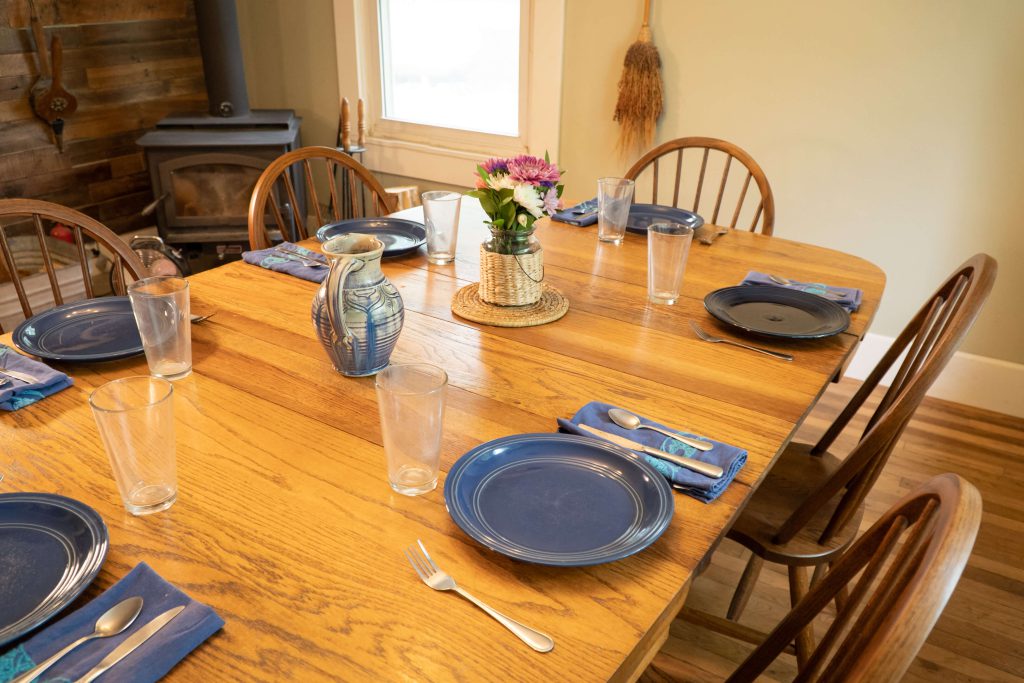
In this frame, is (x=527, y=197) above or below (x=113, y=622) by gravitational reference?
above

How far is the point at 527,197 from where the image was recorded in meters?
1.33

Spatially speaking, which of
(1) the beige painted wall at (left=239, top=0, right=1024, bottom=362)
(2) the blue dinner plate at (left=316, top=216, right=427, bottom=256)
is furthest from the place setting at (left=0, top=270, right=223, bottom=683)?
(1) the beige painted wall at (left=239, top=0, right=1024, bottom=362)

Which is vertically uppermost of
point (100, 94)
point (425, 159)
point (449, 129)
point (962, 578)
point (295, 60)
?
point (295, 60)

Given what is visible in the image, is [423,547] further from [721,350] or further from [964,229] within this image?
[964,229]

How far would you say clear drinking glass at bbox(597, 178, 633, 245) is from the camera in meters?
1.78

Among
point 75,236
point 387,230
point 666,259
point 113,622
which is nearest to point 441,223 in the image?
point 387,230

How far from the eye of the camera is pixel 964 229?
258cm

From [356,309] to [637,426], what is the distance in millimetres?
436

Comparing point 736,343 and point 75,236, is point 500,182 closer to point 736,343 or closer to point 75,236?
point 736,343

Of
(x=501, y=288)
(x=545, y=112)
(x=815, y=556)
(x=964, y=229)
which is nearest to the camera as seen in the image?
(x=815, y=556)

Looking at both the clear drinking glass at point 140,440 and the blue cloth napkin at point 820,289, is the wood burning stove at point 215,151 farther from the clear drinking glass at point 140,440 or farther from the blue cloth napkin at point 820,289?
the clear drinking glass at point 140,440

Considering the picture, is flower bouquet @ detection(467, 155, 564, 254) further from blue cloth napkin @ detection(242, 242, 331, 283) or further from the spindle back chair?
the spindle back chair

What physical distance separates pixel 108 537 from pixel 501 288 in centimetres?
80

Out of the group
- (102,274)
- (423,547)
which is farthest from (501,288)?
(102,274)
